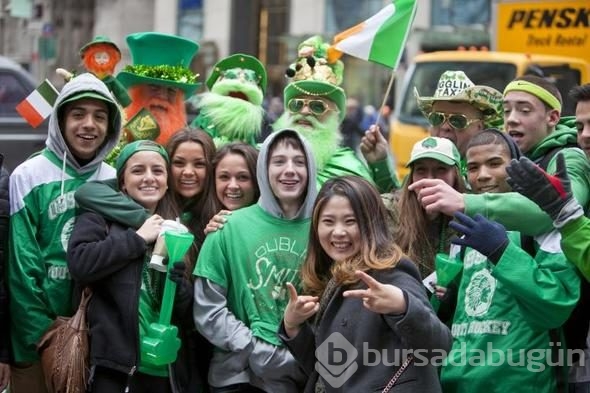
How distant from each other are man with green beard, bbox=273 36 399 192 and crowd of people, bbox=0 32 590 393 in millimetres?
13

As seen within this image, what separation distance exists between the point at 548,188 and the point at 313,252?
3.39 ft

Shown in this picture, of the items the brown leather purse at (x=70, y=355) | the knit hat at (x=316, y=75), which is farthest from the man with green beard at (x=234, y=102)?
the brown leather purse at (x=70, y=355)

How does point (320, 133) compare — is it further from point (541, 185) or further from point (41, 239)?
point (541, 185)

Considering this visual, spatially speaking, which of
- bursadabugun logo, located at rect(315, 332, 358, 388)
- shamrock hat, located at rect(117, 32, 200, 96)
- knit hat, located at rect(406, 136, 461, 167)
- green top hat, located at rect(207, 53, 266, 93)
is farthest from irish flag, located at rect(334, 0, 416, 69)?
bursadabugun logo, located at rect(315, 332, 358, 388)

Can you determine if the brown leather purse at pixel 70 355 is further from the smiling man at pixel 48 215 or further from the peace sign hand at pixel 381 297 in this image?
the peace sign hand at pixel 381 297

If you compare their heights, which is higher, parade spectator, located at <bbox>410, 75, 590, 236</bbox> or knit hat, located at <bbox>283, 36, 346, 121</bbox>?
knit hat, located at <bbox>283, 36, 346, 121</bbox>

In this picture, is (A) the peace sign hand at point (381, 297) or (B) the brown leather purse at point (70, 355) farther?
(B) the brown leather purse at point (70, 355)

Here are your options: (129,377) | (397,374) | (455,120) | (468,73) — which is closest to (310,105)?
(455,120)

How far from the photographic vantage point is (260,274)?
4730mm

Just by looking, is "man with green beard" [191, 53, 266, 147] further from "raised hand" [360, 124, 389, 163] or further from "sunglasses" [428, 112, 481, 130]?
"sunglasses" [428, 112, 481, 130]

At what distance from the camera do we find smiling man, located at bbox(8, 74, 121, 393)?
191 inches

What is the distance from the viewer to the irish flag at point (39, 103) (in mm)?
5688

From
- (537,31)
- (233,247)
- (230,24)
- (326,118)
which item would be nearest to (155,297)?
(233,247)

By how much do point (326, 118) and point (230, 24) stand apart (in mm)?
24812
